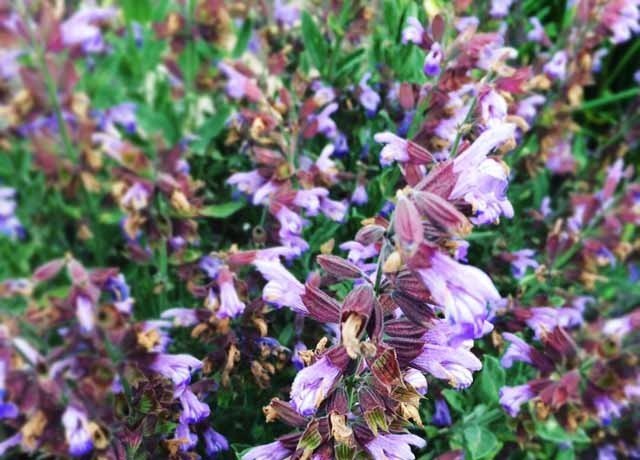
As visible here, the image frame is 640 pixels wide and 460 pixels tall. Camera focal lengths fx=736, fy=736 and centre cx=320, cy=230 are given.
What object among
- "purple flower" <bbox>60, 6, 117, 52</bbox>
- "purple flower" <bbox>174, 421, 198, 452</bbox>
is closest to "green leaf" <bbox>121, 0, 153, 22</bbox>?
"purple flower" <bbox>60, 6, 117, 52</bbox>

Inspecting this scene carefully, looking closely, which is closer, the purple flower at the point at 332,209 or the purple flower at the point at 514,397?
the purple flower at the point at 514,397

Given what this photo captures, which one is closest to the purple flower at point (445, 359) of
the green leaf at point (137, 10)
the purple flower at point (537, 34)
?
the purple flower at point (537, 34)

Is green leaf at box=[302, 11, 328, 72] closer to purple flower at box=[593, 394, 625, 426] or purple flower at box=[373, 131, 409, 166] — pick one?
purple flower at box=[373, 131, 409, 166]

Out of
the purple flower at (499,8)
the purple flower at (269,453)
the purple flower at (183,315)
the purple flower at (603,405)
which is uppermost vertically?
the purple flower at (499,8)

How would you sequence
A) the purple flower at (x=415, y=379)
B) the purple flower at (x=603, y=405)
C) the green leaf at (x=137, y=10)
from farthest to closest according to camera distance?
the green leaf at (x=137, y=10), the purple flower at (x=603, y=405), the purple flower at (x=415, y=379)

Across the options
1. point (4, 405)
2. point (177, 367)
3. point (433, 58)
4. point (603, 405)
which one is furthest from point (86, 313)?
point (603, 405)

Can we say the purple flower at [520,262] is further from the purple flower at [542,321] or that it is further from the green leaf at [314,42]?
the green leaf at [314,42]
